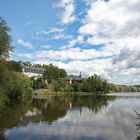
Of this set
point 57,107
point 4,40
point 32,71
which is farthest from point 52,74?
point 4,40

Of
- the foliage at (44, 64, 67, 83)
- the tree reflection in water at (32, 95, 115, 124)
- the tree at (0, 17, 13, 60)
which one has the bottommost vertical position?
the tree reflection in water at (32, 95, 115, 124)

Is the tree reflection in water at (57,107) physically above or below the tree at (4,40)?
below

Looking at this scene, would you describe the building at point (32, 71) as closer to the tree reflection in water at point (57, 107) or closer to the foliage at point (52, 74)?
the foliage at point (52, 74)

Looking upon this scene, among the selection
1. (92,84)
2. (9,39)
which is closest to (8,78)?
(9,39)

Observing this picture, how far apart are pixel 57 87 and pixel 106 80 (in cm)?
2711

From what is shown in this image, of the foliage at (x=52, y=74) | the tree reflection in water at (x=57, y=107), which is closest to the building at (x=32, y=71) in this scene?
the foliage at (x=52, y=74)

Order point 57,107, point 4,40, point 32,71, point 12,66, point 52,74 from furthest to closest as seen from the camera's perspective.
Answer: point 32,71 < point 52,74 < point 12,66 < point 57,107 < point 4,40

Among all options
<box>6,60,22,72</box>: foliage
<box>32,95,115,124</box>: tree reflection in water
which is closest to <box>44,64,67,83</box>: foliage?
<box>6,60,22,72</box>: foliage

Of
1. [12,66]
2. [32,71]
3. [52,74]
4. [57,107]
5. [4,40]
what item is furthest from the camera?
[32,71]

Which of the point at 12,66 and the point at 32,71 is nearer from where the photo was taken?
the point at 12,66

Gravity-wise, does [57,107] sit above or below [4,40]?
below

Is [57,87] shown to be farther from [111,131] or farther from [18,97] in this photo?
[111,131]

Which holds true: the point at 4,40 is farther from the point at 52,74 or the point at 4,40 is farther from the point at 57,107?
the point at 52,74

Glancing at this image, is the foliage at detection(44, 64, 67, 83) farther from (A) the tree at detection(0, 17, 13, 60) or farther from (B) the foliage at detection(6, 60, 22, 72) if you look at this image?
(A) the tree at detection(0, 17, 13, 60)
